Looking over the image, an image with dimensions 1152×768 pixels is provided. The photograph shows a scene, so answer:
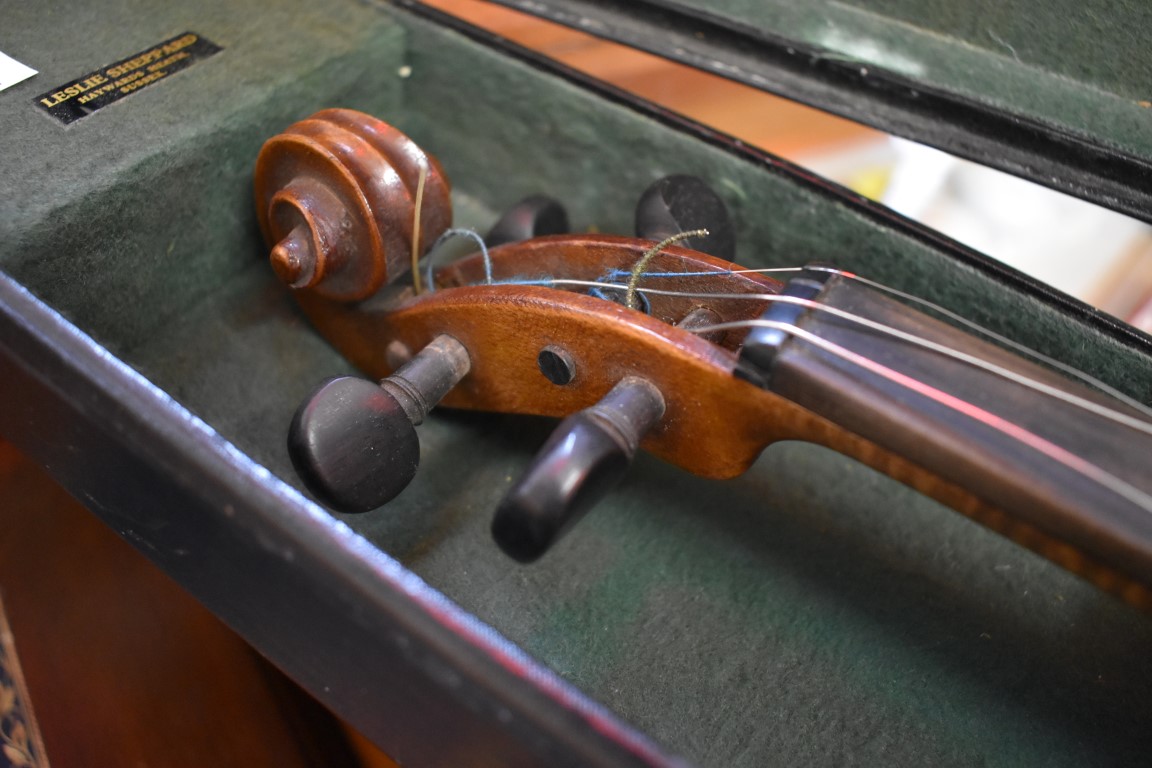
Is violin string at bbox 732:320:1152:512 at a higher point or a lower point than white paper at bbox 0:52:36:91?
higher

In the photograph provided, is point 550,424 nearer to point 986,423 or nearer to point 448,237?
point 448,237

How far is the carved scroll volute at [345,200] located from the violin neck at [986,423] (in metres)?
0.41

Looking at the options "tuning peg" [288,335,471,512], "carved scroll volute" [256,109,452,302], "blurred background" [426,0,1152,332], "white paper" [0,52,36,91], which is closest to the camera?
"tuning peg" [288,335,471,512]

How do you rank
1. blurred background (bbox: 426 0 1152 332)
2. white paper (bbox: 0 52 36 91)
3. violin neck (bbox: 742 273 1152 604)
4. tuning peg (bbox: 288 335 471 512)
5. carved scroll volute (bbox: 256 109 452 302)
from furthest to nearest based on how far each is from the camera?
1. blurred background (bbox: 426 0 1152 332)
2. white paper (bbox: 0 52 36 91)
3. carved scroll volute (bbox: 256 109 452 302)
4. tuning peg (bbox: 288 335 471 512)
5. violin neck (bbox: 742 273 1152 604)

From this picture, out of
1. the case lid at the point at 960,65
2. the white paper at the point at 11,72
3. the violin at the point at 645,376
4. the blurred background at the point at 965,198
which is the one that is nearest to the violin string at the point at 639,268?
the violin at the point at 645,376

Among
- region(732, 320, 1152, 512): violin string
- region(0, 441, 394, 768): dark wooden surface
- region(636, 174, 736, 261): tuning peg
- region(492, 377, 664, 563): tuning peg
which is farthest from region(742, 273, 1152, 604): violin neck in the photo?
region(0, 441, 394, 768): dark wooden surface

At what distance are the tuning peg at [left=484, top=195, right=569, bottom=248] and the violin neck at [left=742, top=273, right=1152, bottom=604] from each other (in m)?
0.43

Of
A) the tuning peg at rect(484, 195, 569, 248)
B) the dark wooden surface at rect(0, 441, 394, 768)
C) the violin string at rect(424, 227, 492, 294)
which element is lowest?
the dark wooden surface at rect(0, 441, 394, 768)

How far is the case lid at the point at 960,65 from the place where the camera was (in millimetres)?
1028

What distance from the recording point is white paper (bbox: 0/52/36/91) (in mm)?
1011

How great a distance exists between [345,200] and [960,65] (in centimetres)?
77

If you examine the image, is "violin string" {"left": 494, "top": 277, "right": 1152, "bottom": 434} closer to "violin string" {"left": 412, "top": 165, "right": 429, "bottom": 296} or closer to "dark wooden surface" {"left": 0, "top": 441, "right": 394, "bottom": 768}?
"violin string" {"left": 412, "top": 165, "right": 429, "bottom": 296}

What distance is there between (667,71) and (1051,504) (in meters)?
1.43

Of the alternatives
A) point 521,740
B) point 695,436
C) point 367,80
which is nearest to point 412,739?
point 521,740
